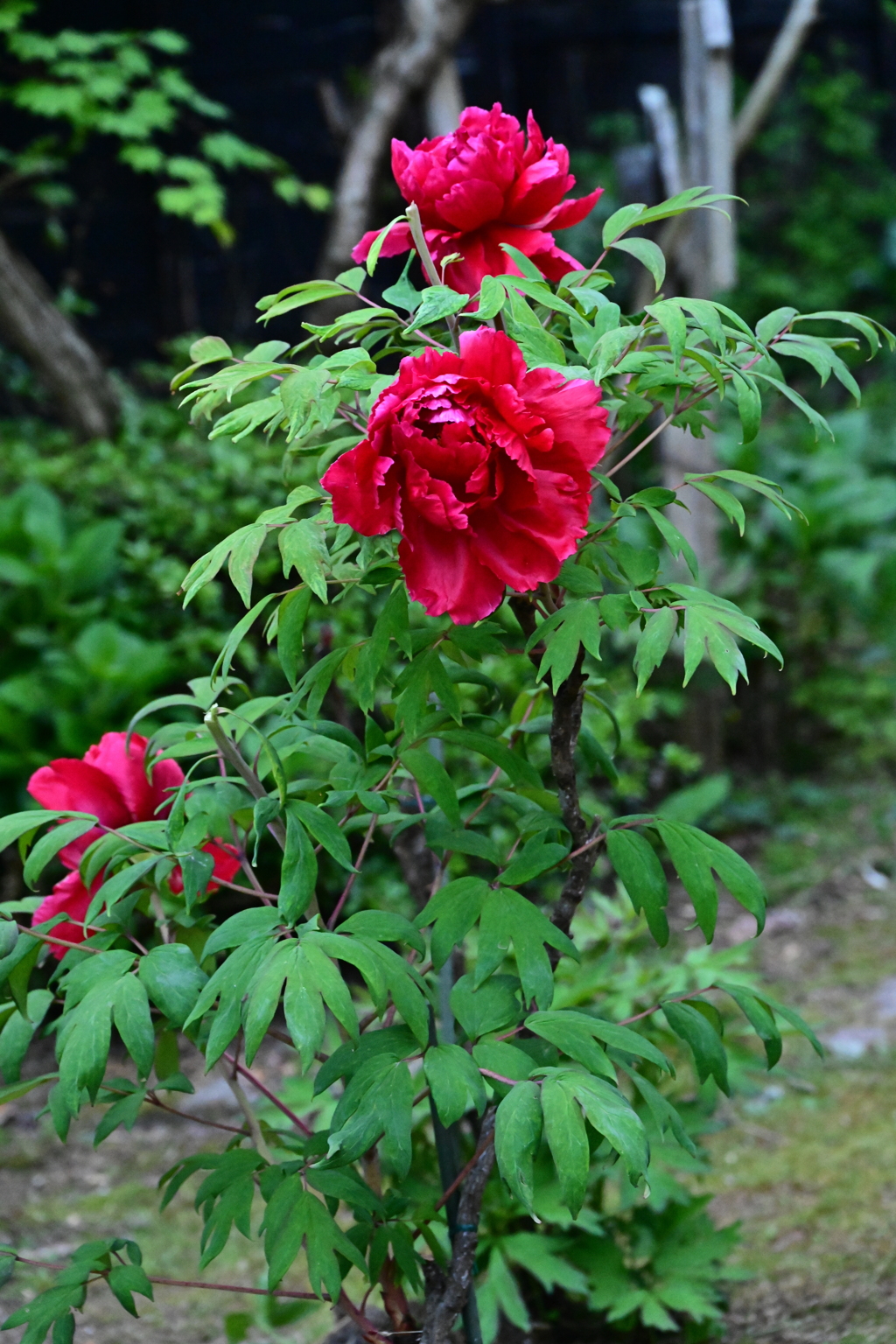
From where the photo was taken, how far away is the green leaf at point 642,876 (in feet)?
3.54

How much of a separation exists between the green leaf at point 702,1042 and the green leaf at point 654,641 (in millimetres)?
388

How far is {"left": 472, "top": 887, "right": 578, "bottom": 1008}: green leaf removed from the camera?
1026 millimetres

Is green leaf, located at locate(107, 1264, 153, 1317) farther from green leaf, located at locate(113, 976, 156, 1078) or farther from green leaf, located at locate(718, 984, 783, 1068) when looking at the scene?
green leaf, located at locate(718, 984, 783, 1068)

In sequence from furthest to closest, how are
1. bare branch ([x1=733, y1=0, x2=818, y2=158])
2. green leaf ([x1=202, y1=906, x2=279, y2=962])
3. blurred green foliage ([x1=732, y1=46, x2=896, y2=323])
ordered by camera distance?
1. blurred green foliage ([x1=732, y1=46, x2=896, y2=323])
2. bare branch ([x1=733, y1=0, x2=818, y2=158])
3. green leaf ([x1=202, y1=906, x2=279, y2=962])

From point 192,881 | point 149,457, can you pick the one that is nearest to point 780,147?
point 149,457

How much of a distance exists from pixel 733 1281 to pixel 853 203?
6.45 metres

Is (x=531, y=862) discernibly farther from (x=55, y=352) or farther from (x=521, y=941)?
(x=55, y=352)

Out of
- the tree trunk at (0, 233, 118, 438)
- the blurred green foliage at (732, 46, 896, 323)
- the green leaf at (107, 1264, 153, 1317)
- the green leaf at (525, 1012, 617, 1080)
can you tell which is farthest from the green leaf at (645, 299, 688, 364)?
the blurred green foliage at (732, 46, 896, 323)

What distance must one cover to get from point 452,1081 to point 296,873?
0.20 m

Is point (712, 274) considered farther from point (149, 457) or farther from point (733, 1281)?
point (733, 1281)

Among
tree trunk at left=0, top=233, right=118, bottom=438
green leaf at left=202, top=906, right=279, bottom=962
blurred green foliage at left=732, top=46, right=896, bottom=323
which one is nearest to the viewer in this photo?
green leaf at left=202, top=906, right=279, bottom=962

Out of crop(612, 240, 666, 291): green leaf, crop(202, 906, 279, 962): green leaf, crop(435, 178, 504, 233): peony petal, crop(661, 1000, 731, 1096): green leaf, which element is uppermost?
crop(435, 178, 504, 233): peony petal

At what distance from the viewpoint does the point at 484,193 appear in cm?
107

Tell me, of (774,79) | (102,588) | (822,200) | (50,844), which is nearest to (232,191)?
(774,79)
